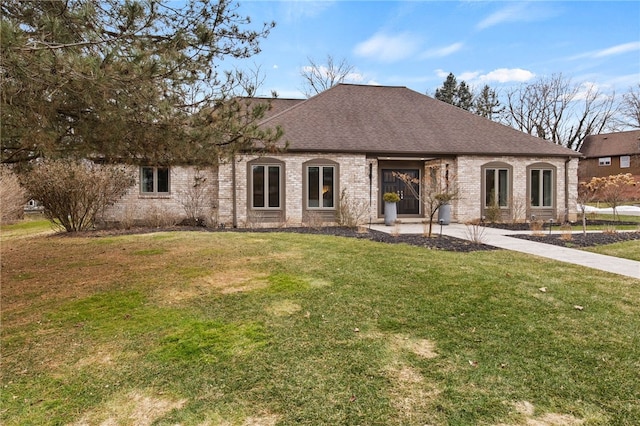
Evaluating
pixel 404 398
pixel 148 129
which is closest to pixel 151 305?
pixel 148 129

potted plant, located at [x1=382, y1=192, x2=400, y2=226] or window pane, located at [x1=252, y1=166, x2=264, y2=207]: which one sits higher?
window pane, located at [x1=252, y1=166, x2=264, y2=207]

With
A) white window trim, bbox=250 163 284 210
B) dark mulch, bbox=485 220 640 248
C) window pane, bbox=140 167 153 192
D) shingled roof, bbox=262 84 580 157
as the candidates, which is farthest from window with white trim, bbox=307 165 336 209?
dark mulch, bbox=485 220 640 248

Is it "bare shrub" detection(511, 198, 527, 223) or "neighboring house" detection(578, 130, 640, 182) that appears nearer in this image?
"bare shrub" detection(511, 198, 527, 223)

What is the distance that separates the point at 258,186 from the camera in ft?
48.3

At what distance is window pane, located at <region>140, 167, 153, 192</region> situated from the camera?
14.8 metres

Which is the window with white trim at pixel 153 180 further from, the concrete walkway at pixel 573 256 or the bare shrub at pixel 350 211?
the concrete walkway at pixel 573 256

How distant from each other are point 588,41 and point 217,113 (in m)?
18.0

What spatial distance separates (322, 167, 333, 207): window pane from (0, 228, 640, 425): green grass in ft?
27.3

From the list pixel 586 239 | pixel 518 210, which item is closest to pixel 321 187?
pixel 518 210

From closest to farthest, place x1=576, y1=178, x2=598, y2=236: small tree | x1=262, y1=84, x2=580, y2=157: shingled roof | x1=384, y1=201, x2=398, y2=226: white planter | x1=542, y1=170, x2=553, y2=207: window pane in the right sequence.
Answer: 1. x1=576, y1=178, x2=598, y2=236: small tree
2. x1=384, y1=201, x2=398, y2=226: white planter
3. x1=262, y1=84, x2=580, y2=157: shingled roof
4. x1=542, y1=170, x2=553, y2=207: window pane

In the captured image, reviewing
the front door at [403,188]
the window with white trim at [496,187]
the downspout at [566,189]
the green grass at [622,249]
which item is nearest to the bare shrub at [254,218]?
the front door at [403,188]

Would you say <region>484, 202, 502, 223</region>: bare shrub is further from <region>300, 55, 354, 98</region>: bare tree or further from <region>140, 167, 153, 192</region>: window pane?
<region>300, 55, 354, 98</region>: bare tree

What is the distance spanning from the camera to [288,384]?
307 centimetres

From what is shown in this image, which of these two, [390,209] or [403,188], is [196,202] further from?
[403,188]
